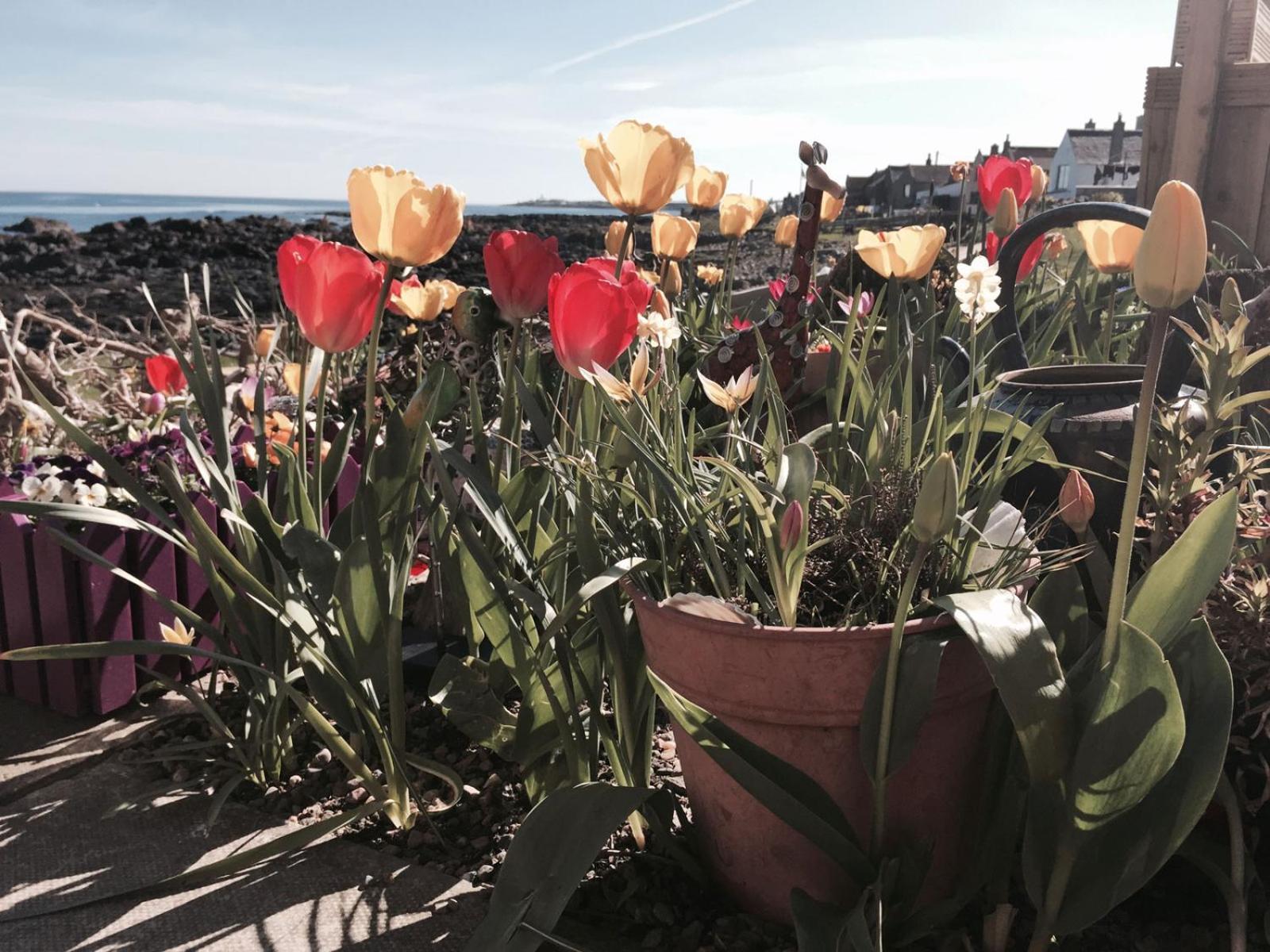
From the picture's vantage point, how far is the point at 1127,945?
1325 mm

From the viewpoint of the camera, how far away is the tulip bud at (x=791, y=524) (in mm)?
1058

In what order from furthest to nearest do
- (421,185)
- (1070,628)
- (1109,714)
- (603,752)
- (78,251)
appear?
(78,251)
(603,752)
(421,185)
(1070,628)
(1109,714)

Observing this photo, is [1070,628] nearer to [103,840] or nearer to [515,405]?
[515,405]

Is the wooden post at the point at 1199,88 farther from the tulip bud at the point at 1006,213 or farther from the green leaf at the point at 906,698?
the green leaf at the point at 906,698

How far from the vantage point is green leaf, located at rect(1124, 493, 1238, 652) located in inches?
41.4

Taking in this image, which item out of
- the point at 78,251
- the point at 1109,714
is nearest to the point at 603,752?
the point at 1109,714

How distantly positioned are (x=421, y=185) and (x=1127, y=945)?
1.37 m

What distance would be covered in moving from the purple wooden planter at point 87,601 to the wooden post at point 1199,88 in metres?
4.15

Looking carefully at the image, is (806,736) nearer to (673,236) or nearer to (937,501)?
(937,501)

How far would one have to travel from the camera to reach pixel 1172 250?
894mm

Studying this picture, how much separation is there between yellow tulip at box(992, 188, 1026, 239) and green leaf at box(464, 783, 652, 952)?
1767 millimetres

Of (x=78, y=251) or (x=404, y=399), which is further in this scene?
(x=78, y=251)

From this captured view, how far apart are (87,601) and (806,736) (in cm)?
149

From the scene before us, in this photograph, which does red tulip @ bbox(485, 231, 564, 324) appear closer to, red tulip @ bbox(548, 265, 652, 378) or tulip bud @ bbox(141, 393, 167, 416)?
red tulip @ bbox(548, 265, 652, 378)
